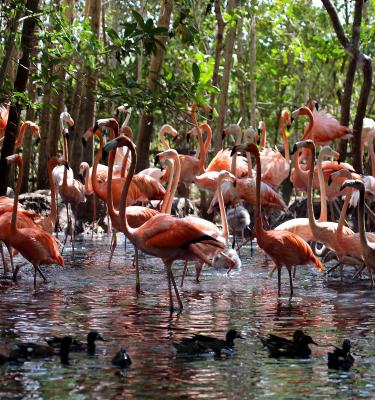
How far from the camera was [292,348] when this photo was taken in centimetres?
656

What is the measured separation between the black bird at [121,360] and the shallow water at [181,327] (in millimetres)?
48

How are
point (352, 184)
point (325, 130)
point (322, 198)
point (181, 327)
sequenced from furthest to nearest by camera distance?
point (325, 130) < point (322, 198) < point (352, 184) < point (181, 327)

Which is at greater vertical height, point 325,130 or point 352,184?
point 325,130

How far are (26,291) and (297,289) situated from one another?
9.66 ft

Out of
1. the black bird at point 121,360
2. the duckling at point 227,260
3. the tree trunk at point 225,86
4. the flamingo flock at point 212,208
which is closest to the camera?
the black bird at point 121,360

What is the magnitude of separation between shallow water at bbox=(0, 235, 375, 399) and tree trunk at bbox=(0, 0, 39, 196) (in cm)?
132

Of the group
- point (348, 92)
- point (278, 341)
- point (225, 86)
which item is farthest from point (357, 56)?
point (278, 341)

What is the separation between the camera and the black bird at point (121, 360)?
6.18 metres

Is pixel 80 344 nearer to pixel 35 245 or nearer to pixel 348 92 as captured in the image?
pixel 35 245

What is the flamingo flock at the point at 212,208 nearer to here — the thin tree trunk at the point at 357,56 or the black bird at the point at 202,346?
the thin tree trunk at the point at 357,56

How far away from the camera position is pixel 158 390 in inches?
225

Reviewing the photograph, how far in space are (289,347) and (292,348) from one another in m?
0.02

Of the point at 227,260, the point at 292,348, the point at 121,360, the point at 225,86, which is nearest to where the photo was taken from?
the point at 121,360

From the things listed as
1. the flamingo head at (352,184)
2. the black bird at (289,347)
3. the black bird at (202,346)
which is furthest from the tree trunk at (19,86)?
the black bird at (289,347)
